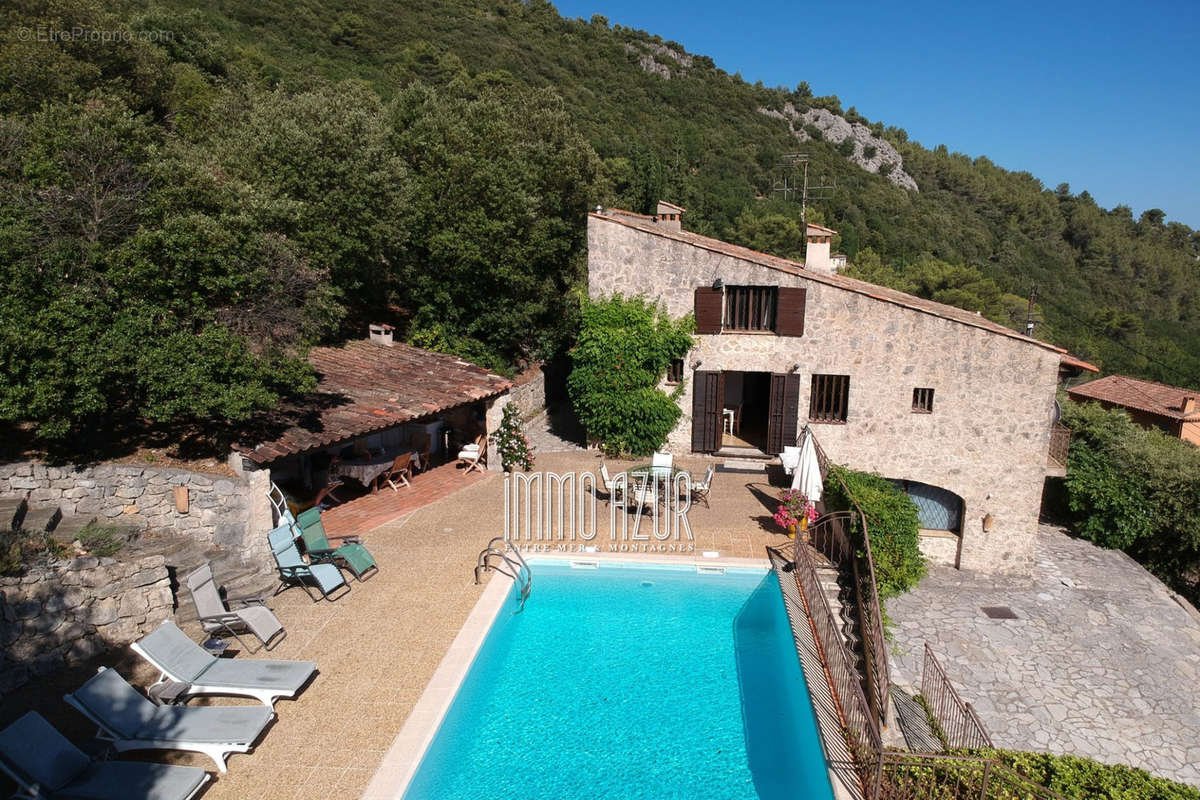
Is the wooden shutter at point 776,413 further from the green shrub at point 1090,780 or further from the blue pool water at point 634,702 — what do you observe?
the green shrub at point 1090,780

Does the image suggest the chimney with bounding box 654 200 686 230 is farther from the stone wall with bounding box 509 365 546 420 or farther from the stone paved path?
the stone paved path

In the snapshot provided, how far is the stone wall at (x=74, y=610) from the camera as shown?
7.33 meters

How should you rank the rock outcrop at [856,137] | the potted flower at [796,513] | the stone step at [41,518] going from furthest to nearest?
1. the rock outcrop at [856,137]
2. the potted flower at [796,513]
3. the stone step at [41,518]

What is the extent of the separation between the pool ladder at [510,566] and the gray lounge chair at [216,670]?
334cm

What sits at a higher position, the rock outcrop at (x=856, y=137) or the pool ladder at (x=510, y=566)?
the rock outcrop at (x=856, y=137)

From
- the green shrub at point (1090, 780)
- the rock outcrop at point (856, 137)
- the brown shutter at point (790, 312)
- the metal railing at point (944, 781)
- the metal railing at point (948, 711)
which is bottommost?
the metal railing at point (948, 711)

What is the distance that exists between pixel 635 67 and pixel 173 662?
80.7m

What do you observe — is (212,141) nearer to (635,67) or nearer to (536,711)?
(536,711)

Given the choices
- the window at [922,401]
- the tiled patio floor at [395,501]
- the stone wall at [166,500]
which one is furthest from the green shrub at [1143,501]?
the stone wall at [166,500]

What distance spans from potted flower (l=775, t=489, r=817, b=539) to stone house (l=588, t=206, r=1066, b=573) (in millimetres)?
4603

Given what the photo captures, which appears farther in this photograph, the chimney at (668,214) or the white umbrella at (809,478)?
the chimney at (668,214)

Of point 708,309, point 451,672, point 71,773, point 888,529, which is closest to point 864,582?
point 888,529

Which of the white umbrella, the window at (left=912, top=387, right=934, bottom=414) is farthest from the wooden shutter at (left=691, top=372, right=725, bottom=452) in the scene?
the white umbrella

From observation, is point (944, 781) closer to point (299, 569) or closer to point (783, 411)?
point (299, 569)
